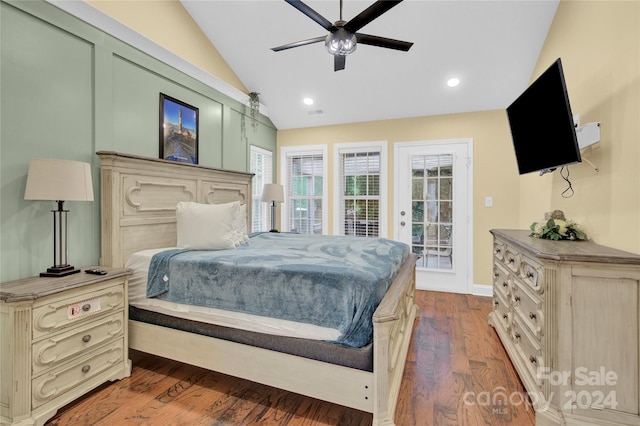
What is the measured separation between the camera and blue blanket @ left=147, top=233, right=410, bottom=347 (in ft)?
5.14

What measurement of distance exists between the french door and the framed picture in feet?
9.20

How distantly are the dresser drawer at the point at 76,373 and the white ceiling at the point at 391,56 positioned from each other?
3.30m

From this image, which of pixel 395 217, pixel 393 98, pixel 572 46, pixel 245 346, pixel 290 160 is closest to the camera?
pixel 245 346

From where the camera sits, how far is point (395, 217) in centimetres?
444

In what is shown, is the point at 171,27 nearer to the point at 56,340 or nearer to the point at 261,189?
the point at 261,189

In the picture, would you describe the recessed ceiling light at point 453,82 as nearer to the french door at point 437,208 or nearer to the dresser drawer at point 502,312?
the french door at point 437,208

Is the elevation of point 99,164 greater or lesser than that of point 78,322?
greater

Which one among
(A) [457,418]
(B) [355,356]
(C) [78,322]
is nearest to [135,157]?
(C) [78,322]

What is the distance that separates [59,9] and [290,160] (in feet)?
10.9

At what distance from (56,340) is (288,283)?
1335 millimetres

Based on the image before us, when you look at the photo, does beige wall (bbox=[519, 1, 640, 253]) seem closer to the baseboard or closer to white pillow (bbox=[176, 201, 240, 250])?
the baseboard

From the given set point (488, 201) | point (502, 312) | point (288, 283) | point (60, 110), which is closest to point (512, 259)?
point (502, 312)

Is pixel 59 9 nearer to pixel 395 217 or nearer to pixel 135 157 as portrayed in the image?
pixel 135 157

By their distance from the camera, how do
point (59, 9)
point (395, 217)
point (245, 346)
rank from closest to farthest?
point (245, 346), point (59, 9), point (395, 217)
